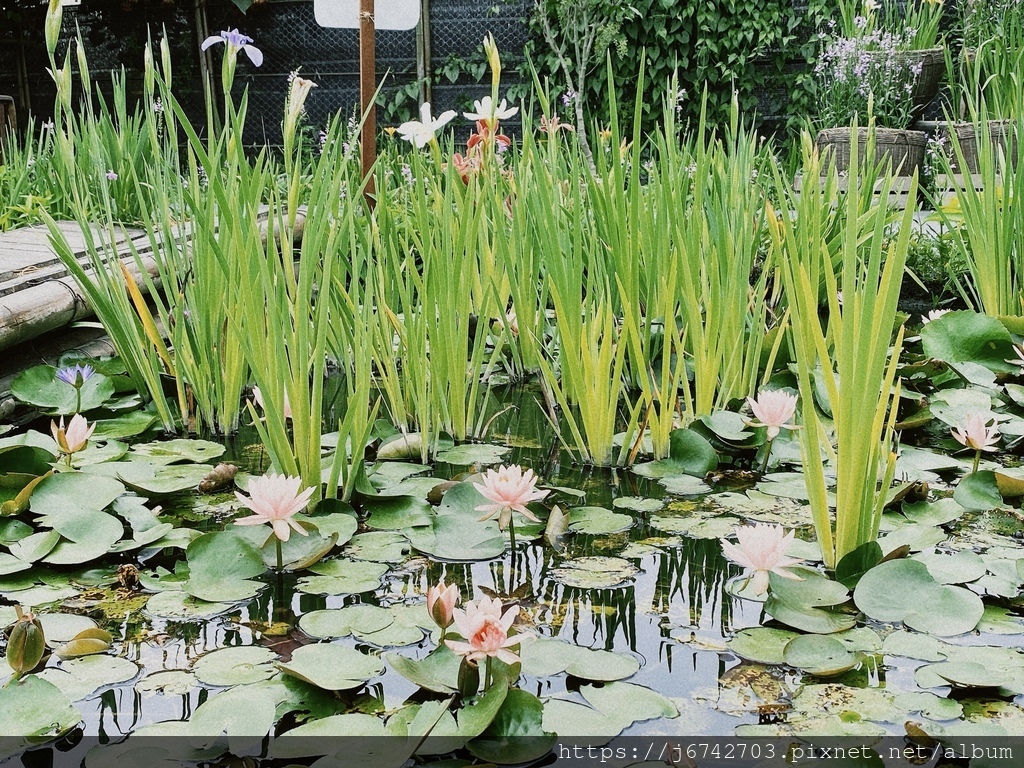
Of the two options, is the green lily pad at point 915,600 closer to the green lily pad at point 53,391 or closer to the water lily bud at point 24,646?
the water lily bud at point 24,646

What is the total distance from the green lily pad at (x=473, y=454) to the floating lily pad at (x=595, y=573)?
353 millimetres

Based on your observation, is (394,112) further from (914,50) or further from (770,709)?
(770,709)

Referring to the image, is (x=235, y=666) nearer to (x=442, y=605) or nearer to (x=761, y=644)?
(x=442, y=605)

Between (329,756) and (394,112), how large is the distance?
610 centimetres

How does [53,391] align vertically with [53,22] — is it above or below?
below

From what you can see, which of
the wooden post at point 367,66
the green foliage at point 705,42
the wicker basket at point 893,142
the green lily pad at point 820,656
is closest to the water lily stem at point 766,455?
the green lily pad at point 820,656

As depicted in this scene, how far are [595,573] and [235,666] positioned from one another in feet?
1.28

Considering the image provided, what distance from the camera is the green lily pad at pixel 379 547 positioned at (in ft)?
3.41

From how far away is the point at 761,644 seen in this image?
0.84m

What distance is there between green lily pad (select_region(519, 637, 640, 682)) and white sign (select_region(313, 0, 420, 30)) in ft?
5.05

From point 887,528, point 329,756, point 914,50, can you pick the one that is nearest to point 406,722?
point 329,756

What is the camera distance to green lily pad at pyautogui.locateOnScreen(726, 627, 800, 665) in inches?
32.4

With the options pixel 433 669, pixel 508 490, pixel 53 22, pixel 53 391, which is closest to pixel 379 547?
pixel 508 490

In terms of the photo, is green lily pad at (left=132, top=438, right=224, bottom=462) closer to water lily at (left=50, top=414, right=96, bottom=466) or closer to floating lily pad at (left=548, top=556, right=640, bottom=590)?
water lily at (left=50, top=414, right=96, bottom=466)
